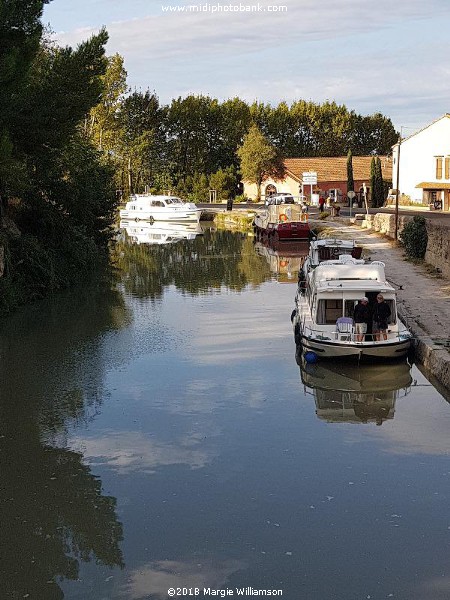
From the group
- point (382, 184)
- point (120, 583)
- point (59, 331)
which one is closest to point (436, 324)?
point (59, 331)

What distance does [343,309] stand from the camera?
20.9 metres

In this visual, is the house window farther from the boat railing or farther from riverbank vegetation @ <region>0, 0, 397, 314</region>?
the boat railing

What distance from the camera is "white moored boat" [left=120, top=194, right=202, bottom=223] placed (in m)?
72.6

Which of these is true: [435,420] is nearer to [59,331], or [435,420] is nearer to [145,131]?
[59,331]

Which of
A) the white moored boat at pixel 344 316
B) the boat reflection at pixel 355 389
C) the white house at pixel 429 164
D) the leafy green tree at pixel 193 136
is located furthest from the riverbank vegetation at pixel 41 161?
the leafy green tree at pixel 193 136

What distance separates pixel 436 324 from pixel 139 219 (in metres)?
56.3

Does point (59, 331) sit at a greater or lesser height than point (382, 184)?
lesser

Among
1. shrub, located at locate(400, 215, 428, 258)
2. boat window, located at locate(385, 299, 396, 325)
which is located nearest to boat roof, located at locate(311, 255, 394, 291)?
boat window, located at locate(385, 299, 396, 325)

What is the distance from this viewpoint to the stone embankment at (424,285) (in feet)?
64.6

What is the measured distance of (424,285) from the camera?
97.2 ft

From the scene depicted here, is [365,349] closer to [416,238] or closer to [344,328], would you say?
[344,328]

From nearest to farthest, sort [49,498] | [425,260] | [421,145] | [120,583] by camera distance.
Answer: [120,583]
[49,498]
[425,260]
[421,145]

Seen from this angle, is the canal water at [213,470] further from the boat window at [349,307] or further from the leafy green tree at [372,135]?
the leafy green tree at [372,135]

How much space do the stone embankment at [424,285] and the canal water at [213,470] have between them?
828 mm
